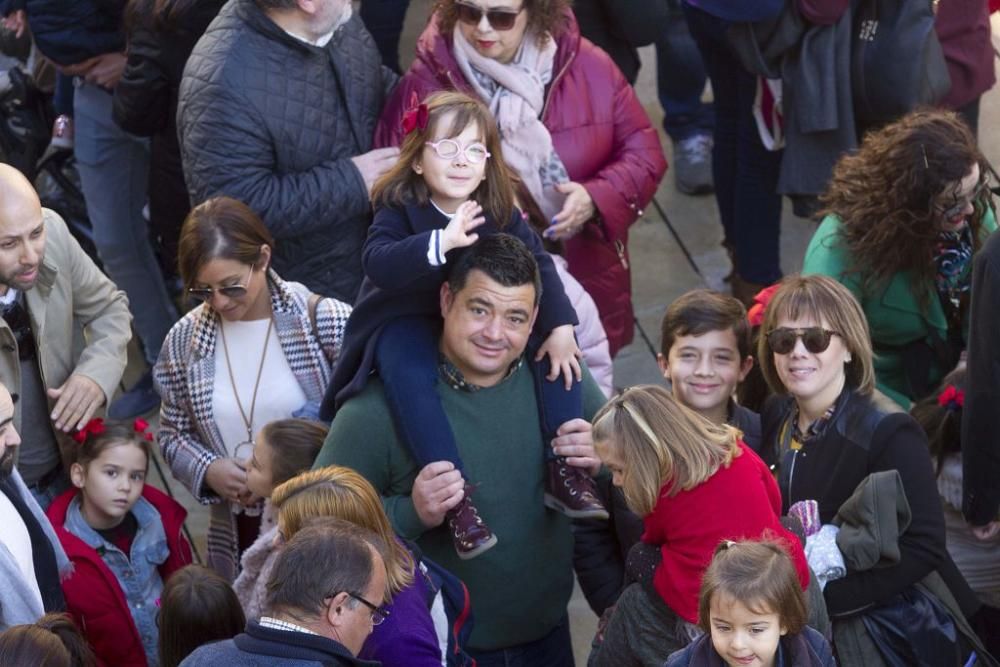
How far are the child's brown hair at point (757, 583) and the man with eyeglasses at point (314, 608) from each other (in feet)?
2.17

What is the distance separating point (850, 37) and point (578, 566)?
216cm

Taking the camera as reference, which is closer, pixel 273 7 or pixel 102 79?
pixel 273 7

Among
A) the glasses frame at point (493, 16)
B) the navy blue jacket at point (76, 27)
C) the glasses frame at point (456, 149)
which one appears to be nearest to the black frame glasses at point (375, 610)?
the glasses frame at point (456, 149)

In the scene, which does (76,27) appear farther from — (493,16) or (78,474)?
(78,474)

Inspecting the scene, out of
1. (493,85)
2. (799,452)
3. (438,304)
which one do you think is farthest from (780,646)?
(493,85)

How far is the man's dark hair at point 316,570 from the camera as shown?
324 centimetres

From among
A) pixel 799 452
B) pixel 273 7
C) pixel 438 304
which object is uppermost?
pixel 273 7

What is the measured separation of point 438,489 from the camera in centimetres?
393

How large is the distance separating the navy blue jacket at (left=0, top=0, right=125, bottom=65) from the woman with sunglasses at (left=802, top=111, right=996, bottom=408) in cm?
249

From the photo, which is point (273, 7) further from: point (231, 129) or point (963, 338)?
point (963, 338)

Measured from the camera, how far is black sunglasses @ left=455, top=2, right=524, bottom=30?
4.95 meters

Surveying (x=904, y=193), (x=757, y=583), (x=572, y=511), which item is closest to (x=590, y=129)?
(x=904, y=193)

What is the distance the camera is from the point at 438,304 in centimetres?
422

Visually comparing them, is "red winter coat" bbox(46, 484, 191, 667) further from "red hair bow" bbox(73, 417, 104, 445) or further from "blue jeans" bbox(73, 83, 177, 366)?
"blue jeans" bbox(73, 83, 177, 366)
